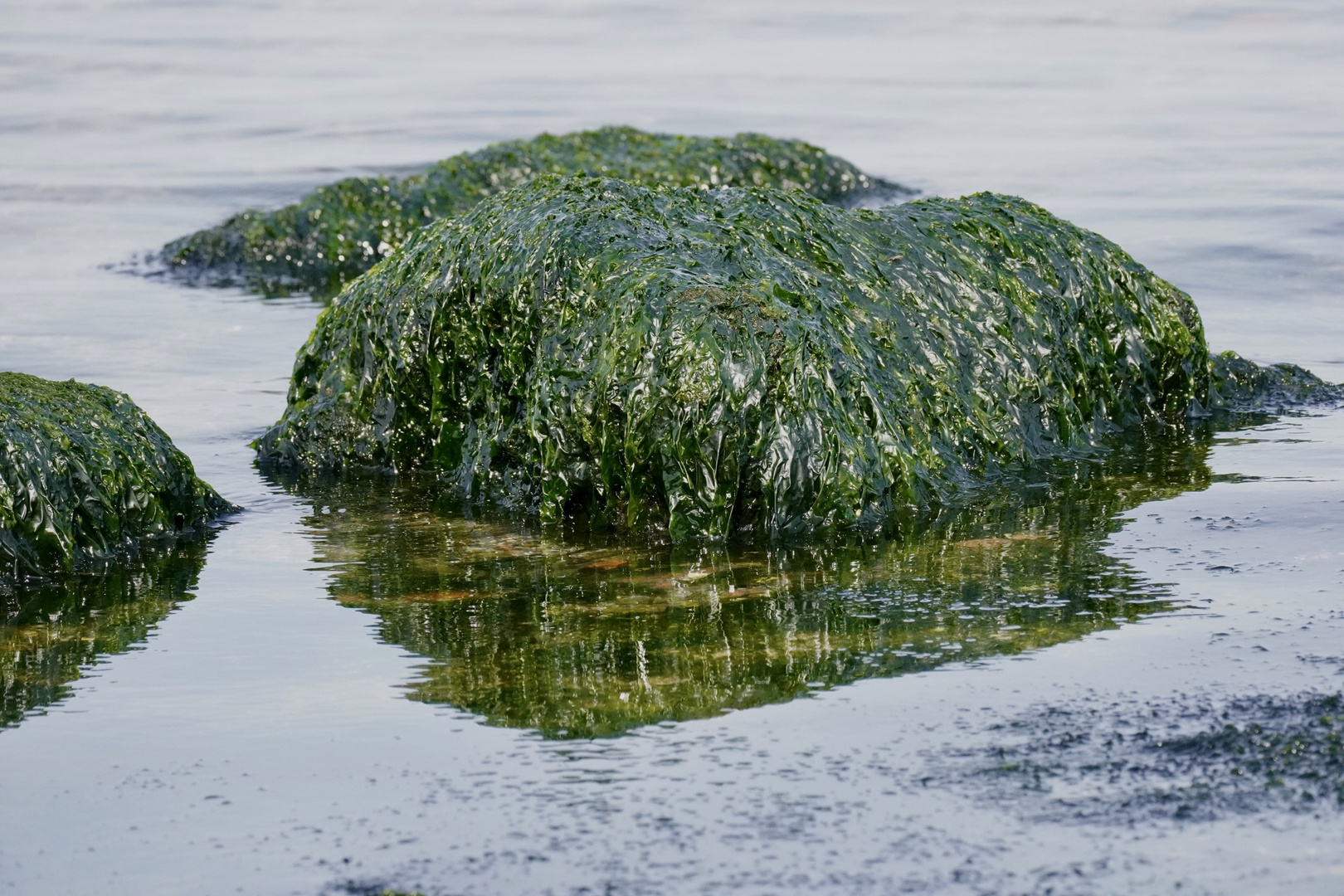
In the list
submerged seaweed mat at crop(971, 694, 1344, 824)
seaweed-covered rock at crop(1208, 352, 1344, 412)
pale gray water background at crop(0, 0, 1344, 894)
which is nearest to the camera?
pale gray water background at crop(0, 0, 1344, 894)

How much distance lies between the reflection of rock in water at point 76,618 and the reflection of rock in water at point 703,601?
46 centimetres

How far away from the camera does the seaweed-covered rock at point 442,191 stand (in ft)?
34.6

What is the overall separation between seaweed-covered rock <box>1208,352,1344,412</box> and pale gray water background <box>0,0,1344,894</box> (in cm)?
31

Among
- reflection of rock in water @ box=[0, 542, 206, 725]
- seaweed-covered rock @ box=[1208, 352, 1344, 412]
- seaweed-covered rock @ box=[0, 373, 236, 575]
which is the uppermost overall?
seaweed-covered rock @ box=[1208, 352, 1344, 412]

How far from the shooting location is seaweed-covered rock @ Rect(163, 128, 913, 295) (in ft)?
34.6

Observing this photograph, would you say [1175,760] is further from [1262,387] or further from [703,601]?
[1262,387]

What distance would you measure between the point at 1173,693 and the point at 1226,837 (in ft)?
2.21

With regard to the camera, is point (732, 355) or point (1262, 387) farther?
point (1262, 387)

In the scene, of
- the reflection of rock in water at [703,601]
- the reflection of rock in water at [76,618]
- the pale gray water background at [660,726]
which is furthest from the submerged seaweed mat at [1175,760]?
the reflection of rock in water at [76,618]

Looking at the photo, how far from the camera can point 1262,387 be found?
6973 millimetres

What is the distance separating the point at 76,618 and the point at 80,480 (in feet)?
2.28

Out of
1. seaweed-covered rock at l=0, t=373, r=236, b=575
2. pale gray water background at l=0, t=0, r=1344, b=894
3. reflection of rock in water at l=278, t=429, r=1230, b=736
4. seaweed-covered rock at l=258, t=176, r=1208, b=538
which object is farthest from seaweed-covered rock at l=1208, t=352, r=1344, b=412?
seaweed-covered rock at l=0, t=373, r=236, b=575

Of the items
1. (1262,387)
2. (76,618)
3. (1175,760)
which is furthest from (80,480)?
(1262,387)

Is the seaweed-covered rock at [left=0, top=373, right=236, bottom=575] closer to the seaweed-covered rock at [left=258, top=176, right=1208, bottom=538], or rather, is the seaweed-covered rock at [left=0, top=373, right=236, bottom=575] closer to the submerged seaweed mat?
the seaweed-covered rock at [left=258, top=176, right=1208, bottom=538]
